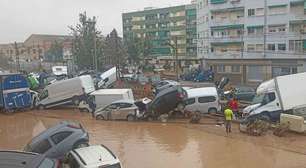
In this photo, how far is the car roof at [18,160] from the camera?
6.78 metres

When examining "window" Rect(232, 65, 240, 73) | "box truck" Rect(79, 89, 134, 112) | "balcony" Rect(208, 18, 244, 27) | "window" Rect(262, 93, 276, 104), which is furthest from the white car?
"balcony" Rect(208, 18, 244, 27)

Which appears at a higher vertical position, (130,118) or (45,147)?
(45,147)

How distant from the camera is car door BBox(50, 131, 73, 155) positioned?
45.4 ft

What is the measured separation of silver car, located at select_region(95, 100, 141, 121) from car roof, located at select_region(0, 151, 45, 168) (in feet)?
53.0

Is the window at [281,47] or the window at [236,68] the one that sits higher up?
the window at [281,47]

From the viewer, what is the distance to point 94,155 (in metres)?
11.6

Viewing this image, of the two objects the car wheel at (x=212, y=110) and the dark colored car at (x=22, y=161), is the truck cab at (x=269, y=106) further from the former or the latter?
the dark colored car at (x=22, y=161)

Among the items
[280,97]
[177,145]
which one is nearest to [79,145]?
[177,145]

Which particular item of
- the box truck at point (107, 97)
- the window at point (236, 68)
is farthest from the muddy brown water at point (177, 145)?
the window at point (236, 68)

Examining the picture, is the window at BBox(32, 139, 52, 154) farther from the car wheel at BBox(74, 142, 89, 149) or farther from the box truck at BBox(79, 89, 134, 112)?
the box truck at BBox(79, 89, 134, 112)

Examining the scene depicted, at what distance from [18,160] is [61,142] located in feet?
23.0

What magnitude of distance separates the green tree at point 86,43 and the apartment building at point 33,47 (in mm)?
45607

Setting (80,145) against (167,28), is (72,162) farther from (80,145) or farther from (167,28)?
(167,28)

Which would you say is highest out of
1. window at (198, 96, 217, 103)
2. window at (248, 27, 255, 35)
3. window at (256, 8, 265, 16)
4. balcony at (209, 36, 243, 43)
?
window at (256, 8, 265, 16)
